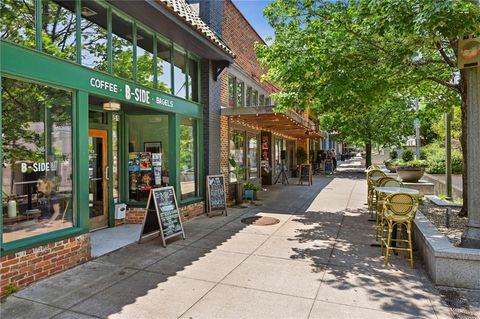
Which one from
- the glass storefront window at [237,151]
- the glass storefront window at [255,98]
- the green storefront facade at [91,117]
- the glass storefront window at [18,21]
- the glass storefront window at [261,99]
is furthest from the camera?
the glass storefront window at [261,99]

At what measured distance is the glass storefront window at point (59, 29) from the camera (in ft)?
14.8


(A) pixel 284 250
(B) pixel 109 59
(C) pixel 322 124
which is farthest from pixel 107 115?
(C) pixel 322 124

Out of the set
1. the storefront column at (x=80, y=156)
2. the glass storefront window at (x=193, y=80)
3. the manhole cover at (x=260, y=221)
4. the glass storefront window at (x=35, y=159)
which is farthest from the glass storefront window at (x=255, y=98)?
the glass storefront window at (x=35, y=159)

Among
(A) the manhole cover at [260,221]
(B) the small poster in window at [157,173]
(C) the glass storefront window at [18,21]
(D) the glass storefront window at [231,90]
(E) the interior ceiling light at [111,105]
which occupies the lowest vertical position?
(A) the manhole cover at [260,221]

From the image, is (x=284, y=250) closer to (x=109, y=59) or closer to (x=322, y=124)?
(x=109, y=59)

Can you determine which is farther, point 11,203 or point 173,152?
point 173,152

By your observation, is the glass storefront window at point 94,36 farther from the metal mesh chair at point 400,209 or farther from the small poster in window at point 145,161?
the metal mesh chair at point 400,209

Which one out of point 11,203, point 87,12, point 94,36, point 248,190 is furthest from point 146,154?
point 248,190

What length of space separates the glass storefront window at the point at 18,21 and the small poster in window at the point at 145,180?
395cm

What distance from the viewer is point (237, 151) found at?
11.3 metres

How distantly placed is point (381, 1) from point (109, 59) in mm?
4709

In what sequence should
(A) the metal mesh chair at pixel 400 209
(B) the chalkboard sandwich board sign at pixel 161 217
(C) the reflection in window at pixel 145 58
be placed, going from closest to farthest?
1. (A) the metal mesh chair at pixel 400 209
2. (B) the chalkboard sandwich board sign at pixel 161 217
3. (C) the reflection in window at pixel 145 58

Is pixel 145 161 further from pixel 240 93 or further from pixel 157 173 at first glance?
pixel 240 93

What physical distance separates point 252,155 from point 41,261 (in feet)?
31.5
